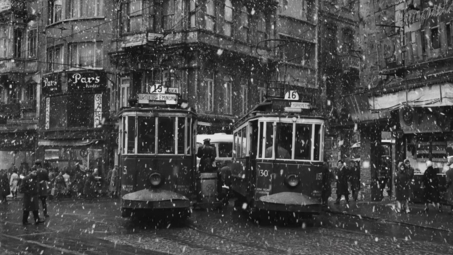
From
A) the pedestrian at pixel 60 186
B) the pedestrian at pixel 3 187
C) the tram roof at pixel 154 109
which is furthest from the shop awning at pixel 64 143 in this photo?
the tram roof at pixel 154 109

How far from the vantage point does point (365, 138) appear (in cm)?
2520

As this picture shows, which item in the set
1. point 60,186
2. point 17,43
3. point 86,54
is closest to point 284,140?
point 60,186

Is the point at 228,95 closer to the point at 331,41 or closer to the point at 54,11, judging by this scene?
the point at 331,41

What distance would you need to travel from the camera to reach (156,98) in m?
15.4

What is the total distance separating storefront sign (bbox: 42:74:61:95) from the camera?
118ft

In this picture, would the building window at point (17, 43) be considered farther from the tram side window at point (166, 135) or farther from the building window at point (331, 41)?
the tram side window at point (166, 135)

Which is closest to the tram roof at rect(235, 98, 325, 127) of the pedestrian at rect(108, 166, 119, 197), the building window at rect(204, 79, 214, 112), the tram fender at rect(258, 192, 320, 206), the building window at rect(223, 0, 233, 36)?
the tram fender at rect(258, 192, 320, 206)

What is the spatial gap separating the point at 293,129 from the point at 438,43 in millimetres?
8239

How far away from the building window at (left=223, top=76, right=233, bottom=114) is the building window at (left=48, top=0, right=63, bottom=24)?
12.2 meters

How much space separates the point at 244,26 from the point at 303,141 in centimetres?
2139

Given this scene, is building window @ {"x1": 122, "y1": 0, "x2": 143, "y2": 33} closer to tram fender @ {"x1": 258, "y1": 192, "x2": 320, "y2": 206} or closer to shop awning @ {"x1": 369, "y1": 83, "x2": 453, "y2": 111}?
shop awning @ {"x1": 369, "y1": 83, "x2": 453, "y2": 111}

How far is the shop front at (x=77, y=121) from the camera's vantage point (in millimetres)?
34625

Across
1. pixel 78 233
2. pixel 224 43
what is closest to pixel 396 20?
pixel 224 43

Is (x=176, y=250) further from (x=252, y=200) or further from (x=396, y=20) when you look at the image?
(x=396, y=20)
